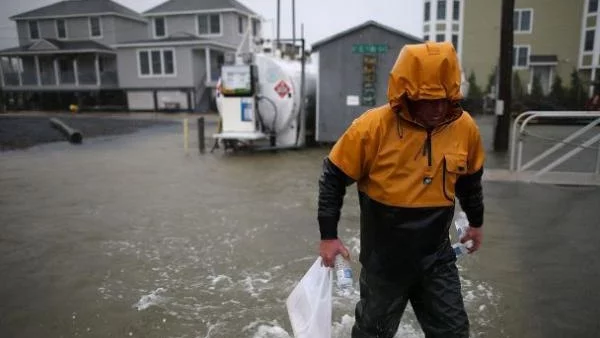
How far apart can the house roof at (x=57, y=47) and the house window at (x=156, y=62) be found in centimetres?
362

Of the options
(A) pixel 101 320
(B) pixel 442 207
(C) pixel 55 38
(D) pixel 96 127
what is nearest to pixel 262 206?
(A) pixel 101 320

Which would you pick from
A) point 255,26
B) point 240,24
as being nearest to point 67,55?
point 240,24

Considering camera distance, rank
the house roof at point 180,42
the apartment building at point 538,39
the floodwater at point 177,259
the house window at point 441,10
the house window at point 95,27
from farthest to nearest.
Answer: the house window at point 441,10, the house window at point 95,27, the house roof at point 180,42, the apartment building at point 538,39, the floodwater at point 177,259

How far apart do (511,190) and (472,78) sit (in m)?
24.6

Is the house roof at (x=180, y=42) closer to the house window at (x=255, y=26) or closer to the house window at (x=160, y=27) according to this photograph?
the house window at (x=160, y=27)

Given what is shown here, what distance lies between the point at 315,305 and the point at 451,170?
37.8 inches

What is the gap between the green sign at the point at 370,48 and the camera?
41.7 ft

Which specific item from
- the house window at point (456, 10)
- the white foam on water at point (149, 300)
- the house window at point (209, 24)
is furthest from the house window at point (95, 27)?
the white foam on water at point (149, 300)

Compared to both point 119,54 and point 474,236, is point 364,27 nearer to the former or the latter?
point 474,236

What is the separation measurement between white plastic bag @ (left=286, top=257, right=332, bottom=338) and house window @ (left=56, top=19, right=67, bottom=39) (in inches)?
1542

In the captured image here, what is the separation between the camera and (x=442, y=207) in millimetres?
2371

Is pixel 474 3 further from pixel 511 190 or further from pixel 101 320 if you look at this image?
pixel 101 320

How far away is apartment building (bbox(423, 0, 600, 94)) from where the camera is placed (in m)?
30.0

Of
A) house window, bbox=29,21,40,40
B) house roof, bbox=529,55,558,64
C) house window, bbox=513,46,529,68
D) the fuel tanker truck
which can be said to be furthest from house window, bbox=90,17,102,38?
house roof, bbox=529,55,558,64
